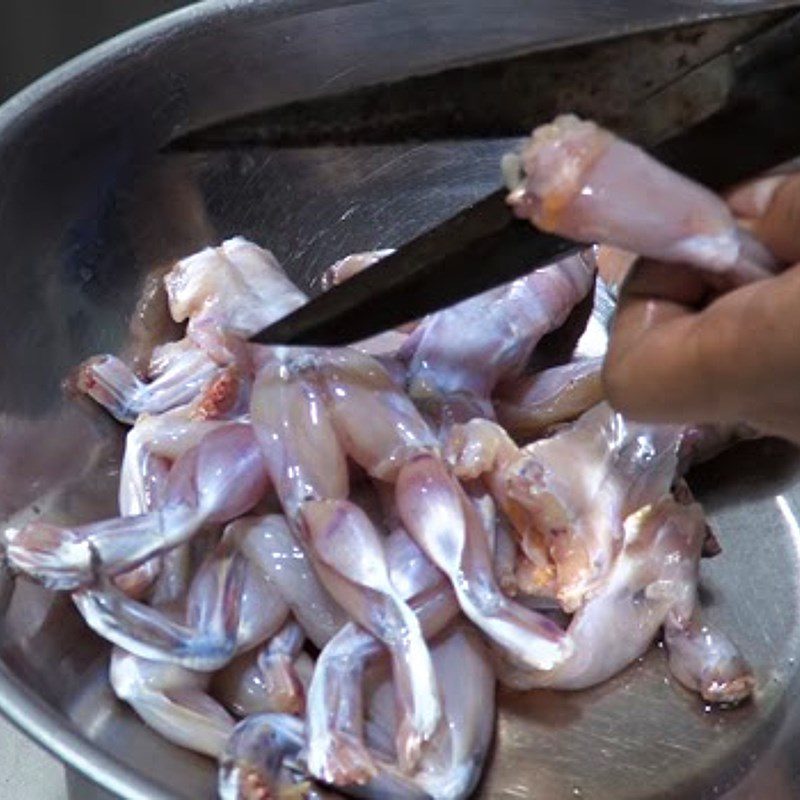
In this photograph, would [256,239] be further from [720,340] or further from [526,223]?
[720,340]

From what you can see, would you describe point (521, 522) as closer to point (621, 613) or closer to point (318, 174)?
point (621, 613)

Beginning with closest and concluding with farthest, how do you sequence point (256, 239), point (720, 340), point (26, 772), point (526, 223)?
point (720, 340) < point (526, 223) < point (26, 772) < point (256, 239)

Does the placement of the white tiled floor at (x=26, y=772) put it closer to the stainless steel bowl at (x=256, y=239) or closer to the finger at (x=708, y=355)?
the stainless steel bowl at (x=256, y=239)

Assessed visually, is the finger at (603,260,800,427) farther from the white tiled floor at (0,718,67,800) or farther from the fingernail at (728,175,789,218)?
the white tiled floor at (0,718,67,800)

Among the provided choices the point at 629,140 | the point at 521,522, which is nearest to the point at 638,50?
the point at 629,140

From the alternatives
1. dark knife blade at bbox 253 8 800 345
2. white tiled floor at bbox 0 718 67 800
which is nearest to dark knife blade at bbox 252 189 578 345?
dark knife blade at bbox 253 8 800 345

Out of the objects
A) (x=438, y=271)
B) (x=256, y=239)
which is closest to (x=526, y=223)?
(x=438, y=271)
